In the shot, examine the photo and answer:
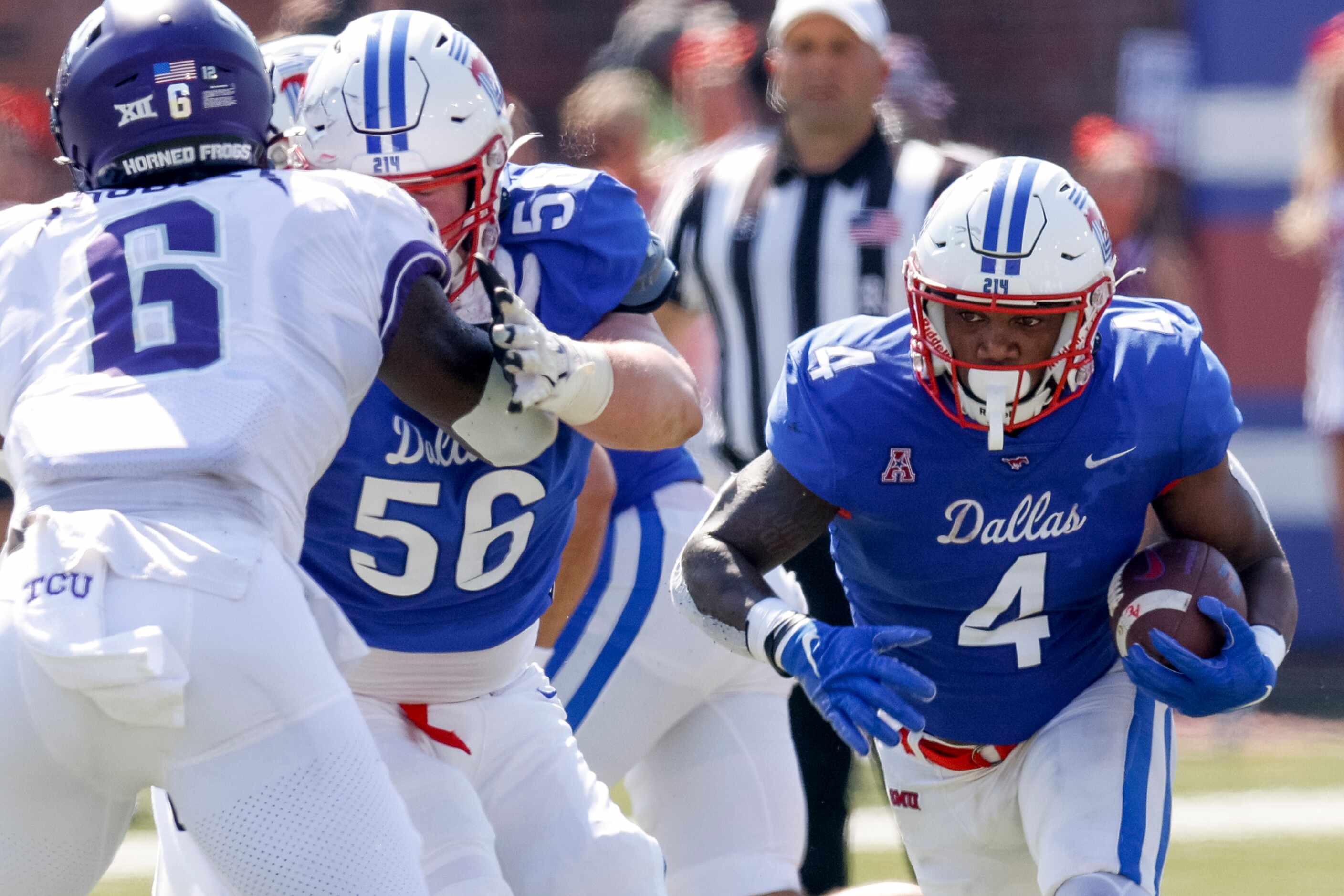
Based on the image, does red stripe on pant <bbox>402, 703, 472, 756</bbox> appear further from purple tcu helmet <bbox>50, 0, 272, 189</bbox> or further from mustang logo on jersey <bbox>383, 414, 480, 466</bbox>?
purple tcu helmet <bbox>50, 0, 272, 189</bbox>

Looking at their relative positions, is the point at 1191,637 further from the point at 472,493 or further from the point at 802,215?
the point at 802,215

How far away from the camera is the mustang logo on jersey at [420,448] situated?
3.15 m

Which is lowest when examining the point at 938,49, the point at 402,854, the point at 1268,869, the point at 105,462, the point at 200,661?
the point at 1268,869

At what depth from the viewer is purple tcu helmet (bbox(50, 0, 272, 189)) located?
8.79 ft

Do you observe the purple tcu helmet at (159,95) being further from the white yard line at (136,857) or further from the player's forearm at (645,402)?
the white yard line at (136,857)

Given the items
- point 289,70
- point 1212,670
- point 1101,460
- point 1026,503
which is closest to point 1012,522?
point 1026,503

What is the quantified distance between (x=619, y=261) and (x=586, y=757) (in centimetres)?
103

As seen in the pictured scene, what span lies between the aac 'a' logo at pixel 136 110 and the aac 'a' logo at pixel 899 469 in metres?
1.24

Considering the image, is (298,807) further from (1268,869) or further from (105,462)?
(1268,869)

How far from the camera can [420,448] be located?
3.15 meters

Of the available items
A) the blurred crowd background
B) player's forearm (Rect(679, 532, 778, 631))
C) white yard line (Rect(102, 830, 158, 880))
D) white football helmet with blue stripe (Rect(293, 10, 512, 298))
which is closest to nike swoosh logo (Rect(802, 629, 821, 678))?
player's forearm (Rect(679, 532, 778, 631))

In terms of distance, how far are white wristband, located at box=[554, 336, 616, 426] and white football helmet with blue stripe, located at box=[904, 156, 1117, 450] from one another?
1.71 ft

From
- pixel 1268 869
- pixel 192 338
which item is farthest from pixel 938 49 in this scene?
pixel 192 338

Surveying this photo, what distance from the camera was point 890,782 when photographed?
3523mm
